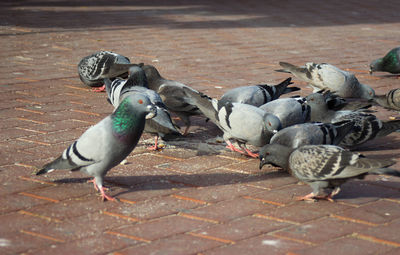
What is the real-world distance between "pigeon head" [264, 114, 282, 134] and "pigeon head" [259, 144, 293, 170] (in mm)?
384

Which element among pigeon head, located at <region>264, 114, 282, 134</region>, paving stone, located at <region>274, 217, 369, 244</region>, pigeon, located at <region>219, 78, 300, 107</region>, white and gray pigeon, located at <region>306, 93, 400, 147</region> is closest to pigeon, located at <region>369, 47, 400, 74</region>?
pigeon, located at <region>219, 78, 300, 107</region>

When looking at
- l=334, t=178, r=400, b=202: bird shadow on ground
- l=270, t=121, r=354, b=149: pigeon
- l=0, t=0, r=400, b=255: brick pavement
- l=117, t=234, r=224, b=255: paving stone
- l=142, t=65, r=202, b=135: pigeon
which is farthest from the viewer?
Result: l=142, t=65, r=202, b=135: pigeon

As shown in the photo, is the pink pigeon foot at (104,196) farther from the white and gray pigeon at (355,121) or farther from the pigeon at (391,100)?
the pigeon at (391,100)

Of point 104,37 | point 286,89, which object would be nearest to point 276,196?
point 286,89

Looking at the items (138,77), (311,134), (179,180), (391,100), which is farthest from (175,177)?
(391,100)

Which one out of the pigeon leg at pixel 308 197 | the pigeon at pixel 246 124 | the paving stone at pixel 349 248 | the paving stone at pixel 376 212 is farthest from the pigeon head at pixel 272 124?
the paving stone at pixel 349 248

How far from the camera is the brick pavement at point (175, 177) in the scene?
11.5ft

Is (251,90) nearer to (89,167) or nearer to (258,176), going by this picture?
(258,176)

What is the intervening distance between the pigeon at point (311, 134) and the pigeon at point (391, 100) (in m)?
1.47

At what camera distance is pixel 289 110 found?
5438mm

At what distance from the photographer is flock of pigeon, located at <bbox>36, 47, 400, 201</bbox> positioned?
4.04m

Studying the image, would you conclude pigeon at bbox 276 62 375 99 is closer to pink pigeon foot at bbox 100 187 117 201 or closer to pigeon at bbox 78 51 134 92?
pigeon at bbox 78 51 134 92

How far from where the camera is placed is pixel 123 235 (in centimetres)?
353

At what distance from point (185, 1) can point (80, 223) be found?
38.6 feet
